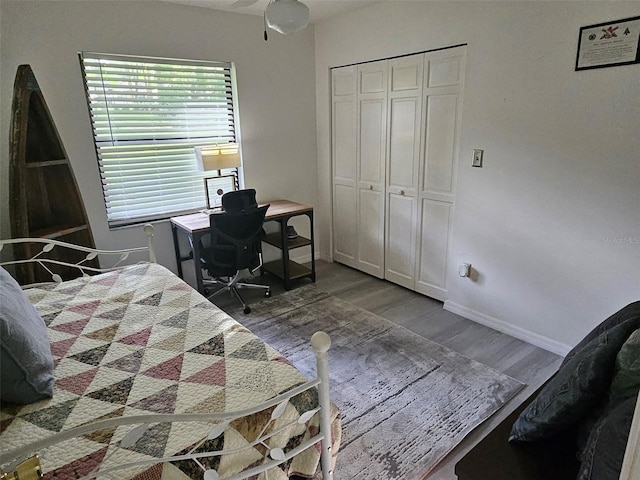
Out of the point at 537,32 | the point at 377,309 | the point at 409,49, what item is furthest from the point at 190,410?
the point at 409,49

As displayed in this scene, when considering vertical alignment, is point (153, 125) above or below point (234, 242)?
above

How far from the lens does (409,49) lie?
10.3 ft

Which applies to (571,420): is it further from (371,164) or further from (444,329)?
(371,164)

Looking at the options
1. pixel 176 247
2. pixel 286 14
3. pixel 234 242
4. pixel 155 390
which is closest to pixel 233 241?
pixel 234 242

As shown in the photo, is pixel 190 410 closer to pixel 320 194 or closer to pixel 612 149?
pixel 612 149

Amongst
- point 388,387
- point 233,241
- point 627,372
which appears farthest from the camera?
point 233,241

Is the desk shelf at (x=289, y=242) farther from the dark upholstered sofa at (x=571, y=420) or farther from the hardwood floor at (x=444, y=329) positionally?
the dark upholstered sofa at (x=571, y=420)

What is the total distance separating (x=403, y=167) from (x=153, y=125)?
84.0 inches

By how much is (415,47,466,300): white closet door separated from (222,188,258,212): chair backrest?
1.44 m

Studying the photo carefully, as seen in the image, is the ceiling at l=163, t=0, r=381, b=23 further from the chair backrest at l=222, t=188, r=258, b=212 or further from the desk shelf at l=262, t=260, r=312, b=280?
the desk shelf at l=262, t=260, r=312, b=280

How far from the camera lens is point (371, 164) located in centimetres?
372

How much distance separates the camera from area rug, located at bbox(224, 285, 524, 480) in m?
1.86

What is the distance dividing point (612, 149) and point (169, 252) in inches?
130

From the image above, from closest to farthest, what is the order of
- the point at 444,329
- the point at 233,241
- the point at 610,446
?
the point at 610,446, the point at 444,329, the point at 233,241
